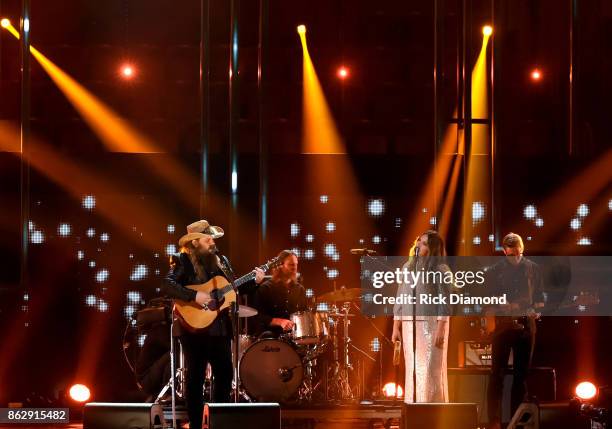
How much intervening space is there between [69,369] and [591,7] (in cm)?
633

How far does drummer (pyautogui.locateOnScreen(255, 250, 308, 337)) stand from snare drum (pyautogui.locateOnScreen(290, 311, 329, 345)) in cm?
11

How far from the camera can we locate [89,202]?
1014cm

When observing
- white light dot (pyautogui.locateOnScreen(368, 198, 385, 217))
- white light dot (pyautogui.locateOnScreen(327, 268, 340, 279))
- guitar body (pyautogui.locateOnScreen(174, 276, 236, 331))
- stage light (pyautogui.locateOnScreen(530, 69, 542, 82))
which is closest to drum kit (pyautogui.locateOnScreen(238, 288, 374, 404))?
white light dot (pyautogui.locateOnScreen(327, 268, 340, 279))

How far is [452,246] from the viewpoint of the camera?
33.2 feet

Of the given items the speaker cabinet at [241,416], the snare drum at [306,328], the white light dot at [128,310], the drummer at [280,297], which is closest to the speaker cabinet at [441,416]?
the speaker cabinet at [241,416]

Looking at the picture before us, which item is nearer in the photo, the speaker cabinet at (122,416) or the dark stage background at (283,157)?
the speaker cabinet at (122,416)

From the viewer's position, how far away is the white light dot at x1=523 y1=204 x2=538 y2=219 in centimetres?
1025

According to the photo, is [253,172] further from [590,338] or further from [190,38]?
[590,338]

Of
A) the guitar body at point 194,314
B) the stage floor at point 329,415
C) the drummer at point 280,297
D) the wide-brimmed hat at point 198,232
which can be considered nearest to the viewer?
the guitar body at point 194,314

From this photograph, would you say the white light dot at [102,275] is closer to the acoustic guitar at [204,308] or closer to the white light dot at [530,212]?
the acoustic guitar at [204,308]

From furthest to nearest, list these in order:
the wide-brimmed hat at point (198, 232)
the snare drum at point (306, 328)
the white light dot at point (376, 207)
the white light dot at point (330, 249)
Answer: the white light dot at point (330, 249) < the white light dot at point (376, 207) < the snare drum at point (306, 328) < the wide-brimmed hat at point (198, 232)

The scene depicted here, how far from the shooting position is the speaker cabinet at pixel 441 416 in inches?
259

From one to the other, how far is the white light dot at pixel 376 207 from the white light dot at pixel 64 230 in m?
2.97

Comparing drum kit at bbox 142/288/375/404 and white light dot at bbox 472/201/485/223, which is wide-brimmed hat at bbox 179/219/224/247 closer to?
drum kit at bbox 142/288/375/404
